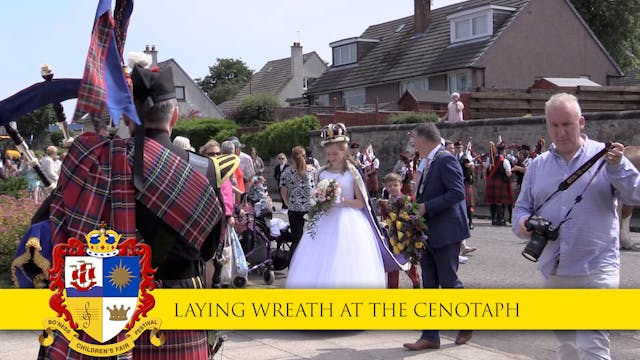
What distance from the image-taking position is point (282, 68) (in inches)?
2376

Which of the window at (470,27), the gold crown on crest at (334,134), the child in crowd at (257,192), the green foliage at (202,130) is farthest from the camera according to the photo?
the green foliage at (202,130)

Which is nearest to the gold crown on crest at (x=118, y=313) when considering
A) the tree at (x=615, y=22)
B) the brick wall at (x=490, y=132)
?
the brick wall at (x=490, y=132)

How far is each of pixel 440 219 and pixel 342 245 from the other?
1.11 m

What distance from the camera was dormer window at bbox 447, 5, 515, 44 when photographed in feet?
117

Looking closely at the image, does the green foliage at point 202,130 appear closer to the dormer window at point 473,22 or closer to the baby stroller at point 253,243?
Result: the dormer window at point 473,22

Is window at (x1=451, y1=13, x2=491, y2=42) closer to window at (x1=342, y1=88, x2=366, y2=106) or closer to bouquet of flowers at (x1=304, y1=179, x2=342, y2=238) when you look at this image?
window at (x1=342, y1=88, x2=366, y2=106)

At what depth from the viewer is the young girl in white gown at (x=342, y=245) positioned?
7113 mm

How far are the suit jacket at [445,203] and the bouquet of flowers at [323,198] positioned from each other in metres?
1.10

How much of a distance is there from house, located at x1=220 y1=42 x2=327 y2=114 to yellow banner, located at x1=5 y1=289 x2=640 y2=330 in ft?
156

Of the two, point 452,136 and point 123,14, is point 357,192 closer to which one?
point 123,14

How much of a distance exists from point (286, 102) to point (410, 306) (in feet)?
163

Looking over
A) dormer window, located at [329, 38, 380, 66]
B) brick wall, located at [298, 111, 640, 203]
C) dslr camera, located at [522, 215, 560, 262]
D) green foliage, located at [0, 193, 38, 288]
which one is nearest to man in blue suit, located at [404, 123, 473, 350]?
dslr camera, located at [522, 215, 560, 262]

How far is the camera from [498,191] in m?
17.0

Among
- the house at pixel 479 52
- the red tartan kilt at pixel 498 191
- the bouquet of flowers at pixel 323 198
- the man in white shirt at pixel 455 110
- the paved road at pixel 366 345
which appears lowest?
the paved road at pixel 366 345
